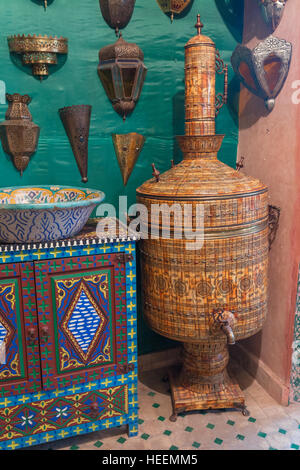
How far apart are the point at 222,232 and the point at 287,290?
0.62 metres

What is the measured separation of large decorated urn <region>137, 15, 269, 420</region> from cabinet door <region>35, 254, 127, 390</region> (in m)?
0.23

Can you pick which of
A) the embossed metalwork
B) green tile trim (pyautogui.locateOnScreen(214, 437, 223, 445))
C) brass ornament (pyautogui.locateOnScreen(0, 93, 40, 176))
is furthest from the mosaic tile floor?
brass ornament (pyautogui.locateOnScreen(0, 93, 40, 176))

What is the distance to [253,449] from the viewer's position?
6.33 feet

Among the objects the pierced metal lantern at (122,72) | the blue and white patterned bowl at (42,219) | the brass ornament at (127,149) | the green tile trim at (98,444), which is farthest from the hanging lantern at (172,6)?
the green tile trim at (98,444)

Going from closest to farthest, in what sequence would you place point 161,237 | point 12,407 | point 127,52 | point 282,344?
point 12,407, point 161,237, point 127,52, point 282,344

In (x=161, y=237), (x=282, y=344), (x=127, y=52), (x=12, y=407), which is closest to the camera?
(x=12, y=407)

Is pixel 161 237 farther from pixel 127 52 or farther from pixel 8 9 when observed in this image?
pixel 8 9

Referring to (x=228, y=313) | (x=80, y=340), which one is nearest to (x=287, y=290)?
(x=228, y=313)

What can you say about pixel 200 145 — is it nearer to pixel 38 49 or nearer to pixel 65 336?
pixel 38 49

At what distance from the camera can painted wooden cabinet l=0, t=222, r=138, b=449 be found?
68.3 inches

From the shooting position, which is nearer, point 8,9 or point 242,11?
point 8,9

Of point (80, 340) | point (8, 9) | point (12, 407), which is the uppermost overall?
point (8, 9)

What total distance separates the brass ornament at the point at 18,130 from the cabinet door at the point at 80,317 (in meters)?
0.67

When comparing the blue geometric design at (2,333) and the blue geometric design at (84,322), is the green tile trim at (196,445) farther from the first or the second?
the blue geometric design at (2,333)
